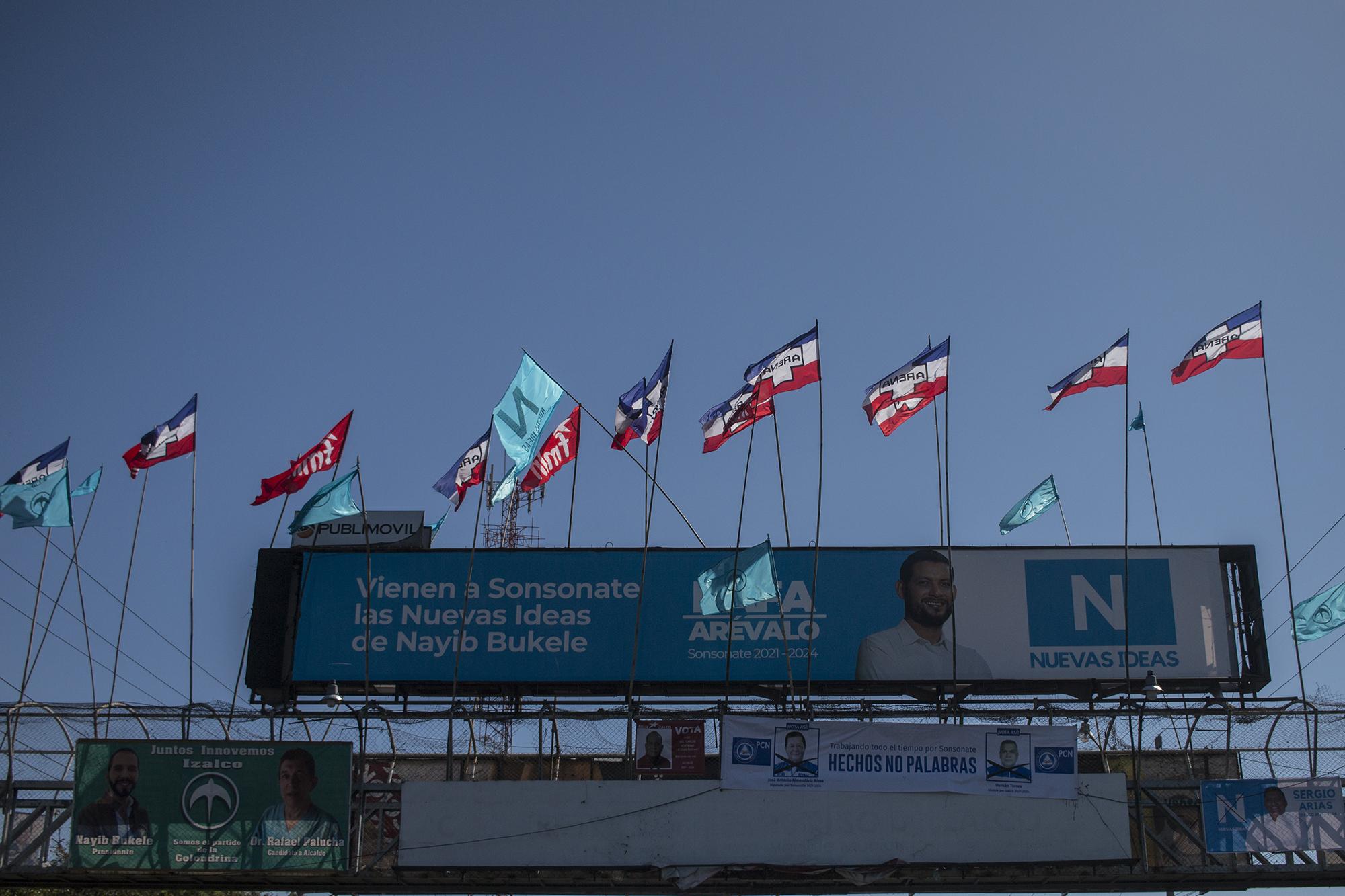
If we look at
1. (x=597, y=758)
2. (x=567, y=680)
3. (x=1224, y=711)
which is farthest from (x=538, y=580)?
(x=1224, y=711)

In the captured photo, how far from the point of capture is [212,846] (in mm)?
22359

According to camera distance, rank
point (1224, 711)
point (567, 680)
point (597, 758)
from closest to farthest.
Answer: point (1224, 711) < point (597, 758) < point (567, 680)

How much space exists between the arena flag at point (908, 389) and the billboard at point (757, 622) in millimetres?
3502

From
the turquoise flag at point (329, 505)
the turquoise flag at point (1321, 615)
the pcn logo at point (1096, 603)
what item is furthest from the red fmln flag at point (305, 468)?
the turquoise flag at point (1321, 615)

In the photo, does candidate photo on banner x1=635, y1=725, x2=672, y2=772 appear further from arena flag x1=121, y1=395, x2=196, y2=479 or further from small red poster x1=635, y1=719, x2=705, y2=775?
arena flag x1=121, y1=395, x2=196, y2=479

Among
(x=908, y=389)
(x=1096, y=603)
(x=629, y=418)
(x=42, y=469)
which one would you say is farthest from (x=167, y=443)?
(x=1096, y=603)

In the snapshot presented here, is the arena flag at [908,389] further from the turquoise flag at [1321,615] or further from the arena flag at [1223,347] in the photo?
the turquoise flag at [1321,615]

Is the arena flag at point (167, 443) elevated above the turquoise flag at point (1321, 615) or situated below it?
above

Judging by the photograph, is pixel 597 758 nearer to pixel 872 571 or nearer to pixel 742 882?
pixel 742 882

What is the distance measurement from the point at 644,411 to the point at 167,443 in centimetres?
889

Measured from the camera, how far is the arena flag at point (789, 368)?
25.1 meters

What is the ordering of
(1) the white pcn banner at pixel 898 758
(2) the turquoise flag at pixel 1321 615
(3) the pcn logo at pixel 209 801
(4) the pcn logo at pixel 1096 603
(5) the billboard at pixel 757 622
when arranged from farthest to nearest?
1. (4) the pcn logo at pixel 1096 603
2. (5) the billboard at pixel 757 622
3. (2) the turquoise flag at pixel 1321 615
4. (1) the white pcn banner at pixel 898 758
5. (3) the pcn logo at pixel 209 801

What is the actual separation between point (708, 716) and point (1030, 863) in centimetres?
547

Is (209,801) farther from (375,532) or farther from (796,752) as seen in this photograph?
(796,752)
